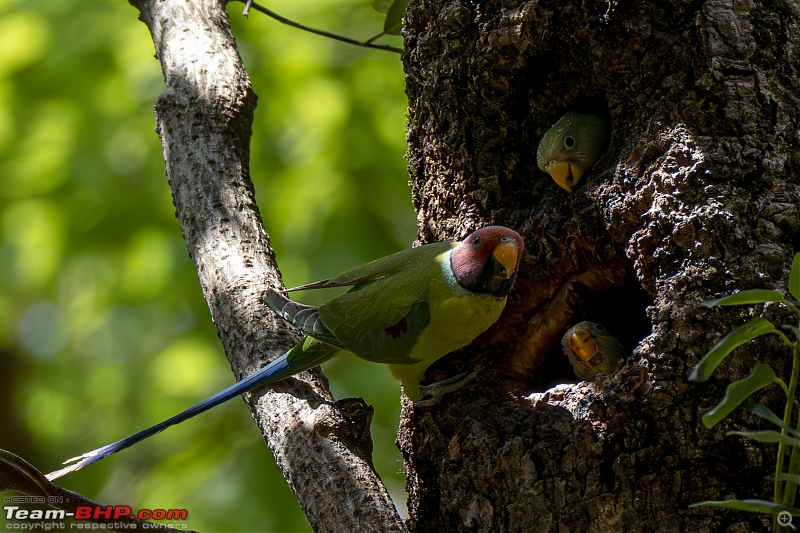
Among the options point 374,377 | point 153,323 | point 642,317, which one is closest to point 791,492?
point 642,317

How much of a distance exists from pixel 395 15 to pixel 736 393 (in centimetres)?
197

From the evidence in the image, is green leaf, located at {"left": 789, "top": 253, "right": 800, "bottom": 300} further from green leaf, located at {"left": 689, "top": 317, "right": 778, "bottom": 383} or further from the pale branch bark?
the pale branch bark

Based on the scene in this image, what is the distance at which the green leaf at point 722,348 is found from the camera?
1205mm

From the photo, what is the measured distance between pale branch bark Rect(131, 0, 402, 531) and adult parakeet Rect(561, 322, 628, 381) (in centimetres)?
64

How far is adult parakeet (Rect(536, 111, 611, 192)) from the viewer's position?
2143mm

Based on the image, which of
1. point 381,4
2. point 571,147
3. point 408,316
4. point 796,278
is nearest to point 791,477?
point 796,278

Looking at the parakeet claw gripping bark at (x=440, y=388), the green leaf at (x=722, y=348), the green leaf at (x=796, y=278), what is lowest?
the green leaf at (x=722, y=348)

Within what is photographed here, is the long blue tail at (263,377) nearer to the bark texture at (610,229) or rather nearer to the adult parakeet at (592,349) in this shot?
the bark texture at (610,229)

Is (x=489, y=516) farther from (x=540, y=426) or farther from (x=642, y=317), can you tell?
(x=642, y=317)

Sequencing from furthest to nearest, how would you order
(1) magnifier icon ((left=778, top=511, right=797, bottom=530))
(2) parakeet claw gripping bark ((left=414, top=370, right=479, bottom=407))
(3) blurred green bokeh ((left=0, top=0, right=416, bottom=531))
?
(3) blurred green bokeh ((left=0, top=0, right=416, bottom=531))
(2) parakeet claw gripping bark ((left=414, top=370, right=479, bottom=407))
(1) magnifier icon ((left=778, top=511, right=797, bottom=530))

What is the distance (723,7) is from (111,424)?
3.27 m

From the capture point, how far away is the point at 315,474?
1848mm

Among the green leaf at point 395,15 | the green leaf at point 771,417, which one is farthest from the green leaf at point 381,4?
the green leaf at point 771,417

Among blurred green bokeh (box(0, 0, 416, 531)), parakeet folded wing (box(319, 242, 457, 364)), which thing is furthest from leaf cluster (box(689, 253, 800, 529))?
blurred green bokeh (box(0, 0, 416, 531))
